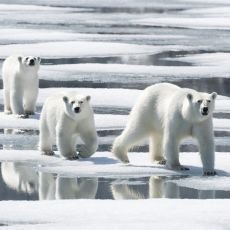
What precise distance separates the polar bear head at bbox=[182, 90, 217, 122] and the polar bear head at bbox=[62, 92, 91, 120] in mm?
1021

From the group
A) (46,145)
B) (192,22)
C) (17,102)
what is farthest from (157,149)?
(192,22)

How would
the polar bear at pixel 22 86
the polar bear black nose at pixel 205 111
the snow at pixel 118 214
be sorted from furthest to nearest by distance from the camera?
the polar bear at pixel 22 86 → the polar bear black nose at pixel 205 111 → the snow at pixel 118 214

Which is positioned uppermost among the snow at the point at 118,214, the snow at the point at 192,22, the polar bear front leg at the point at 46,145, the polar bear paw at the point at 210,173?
the snow at the point at 192,22

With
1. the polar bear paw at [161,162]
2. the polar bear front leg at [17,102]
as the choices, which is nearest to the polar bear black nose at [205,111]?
the polar bear paw at [161,162]

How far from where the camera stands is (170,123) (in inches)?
334

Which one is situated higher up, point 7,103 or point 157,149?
point 7,103

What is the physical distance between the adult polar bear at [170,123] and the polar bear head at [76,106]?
0.40 metres

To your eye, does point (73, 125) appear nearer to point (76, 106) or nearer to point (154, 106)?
point (76, 106)

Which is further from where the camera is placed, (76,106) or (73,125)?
(73,125)

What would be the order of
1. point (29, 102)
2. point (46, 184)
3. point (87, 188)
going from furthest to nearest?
1. point (29, 102)
2. point (46, 184)
3. point (87, 188)

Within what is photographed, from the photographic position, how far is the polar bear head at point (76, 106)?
8.91 metres

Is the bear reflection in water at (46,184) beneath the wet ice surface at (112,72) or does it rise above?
beneath

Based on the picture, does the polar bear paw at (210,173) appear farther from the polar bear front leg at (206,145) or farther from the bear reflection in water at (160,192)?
the bear reflection in water at (160,192)

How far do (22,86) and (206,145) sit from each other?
4.10 m
